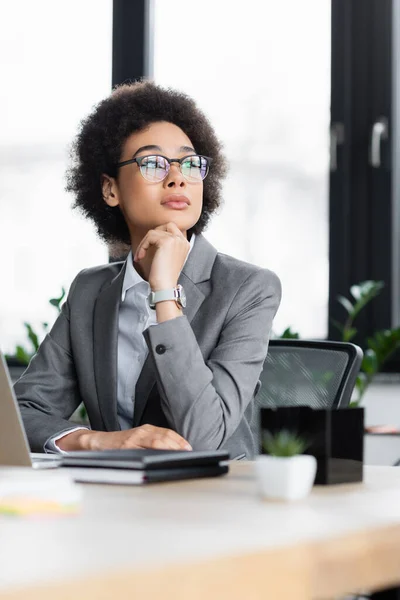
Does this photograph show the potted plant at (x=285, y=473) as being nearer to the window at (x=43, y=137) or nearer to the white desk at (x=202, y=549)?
the white desk at (x=202, y=549)

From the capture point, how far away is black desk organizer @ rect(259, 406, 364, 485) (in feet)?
3.66

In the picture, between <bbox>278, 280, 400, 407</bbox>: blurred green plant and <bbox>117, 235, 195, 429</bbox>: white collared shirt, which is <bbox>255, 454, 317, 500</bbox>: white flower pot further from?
<bbox>278, 280, 400, 407</bbox>: blurred green plant

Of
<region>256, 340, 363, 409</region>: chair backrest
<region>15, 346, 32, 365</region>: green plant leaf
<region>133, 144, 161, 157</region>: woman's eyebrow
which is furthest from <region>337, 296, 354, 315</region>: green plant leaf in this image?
<region>133, 144, 161, 157</region>: woman's eyebrow

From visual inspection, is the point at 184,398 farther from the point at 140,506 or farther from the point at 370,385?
the point at 370,385

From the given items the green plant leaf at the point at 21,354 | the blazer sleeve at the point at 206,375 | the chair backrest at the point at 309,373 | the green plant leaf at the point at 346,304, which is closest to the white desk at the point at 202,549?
the blazer sleeve at the point at 206,375

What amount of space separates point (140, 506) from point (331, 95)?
3.06 meters

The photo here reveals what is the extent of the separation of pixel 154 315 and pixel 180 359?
35 centimetres

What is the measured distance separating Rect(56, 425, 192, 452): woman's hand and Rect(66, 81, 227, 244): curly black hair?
2.32 feet

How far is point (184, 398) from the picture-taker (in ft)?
5.32

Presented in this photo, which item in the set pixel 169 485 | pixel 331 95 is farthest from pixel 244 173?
pixel 169 485

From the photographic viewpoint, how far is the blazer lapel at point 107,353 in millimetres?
1885

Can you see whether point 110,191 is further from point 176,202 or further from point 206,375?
point 206,375

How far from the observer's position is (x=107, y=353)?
191 centimetres

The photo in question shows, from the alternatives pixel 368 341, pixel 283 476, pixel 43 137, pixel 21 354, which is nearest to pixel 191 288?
pixel 283 476
